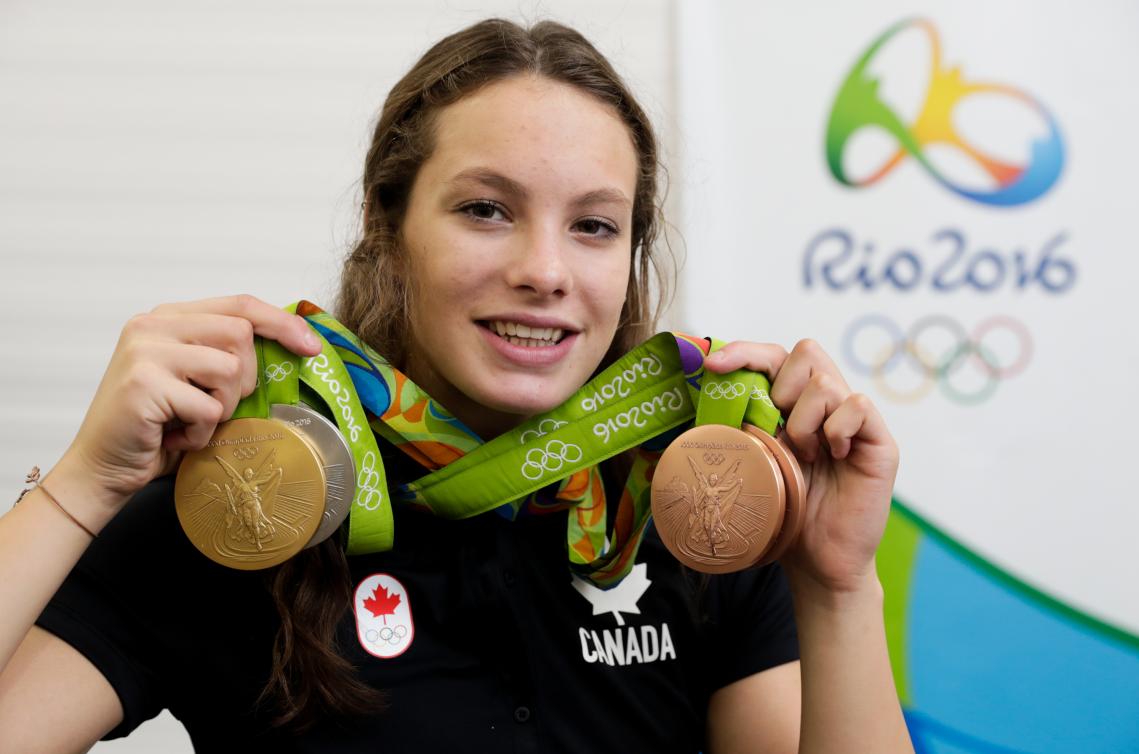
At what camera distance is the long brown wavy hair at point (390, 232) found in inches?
51.4

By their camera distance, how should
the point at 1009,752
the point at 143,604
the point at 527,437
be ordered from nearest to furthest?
1. the point at 143,604
2. the point at 527,437
3. the point at 1009,752

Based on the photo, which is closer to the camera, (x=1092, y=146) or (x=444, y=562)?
(x=444, y=562)

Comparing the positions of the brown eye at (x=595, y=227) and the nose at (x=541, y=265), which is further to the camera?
the brown eye at (x=595, y=227)

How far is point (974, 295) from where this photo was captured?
8.05 feet

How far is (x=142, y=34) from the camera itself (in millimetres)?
2543

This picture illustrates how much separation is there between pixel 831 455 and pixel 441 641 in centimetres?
59

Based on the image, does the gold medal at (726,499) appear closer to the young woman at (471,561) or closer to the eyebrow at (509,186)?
the young woman at (471,561)

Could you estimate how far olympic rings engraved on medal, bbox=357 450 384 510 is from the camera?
1.33 metres

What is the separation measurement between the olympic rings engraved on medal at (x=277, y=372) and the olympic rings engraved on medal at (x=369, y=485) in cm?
16

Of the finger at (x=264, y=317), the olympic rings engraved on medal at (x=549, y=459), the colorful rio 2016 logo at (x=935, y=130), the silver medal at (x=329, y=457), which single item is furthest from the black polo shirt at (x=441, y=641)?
the colorful rio 2016 logo at (x=935, y=130)

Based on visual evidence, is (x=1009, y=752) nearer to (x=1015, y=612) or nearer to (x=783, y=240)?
(x=1015, y=612)

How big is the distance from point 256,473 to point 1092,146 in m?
2.16

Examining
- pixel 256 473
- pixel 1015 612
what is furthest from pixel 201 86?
pixel 1015 612

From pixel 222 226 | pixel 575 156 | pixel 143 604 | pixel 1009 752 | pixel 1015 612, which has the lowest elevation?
pixel 1009 752
